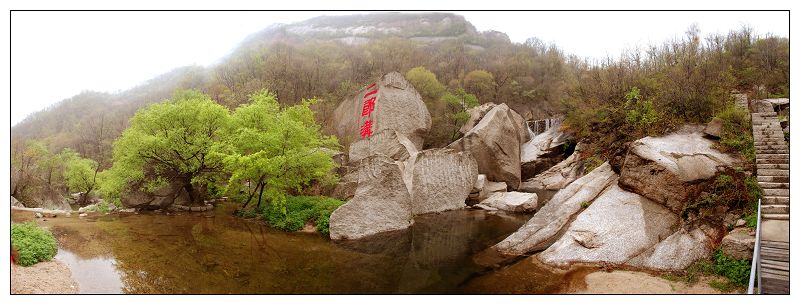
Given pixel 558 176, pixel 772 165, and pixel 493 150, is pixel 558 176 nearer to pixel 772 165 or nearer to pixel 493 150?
pixel 493 150

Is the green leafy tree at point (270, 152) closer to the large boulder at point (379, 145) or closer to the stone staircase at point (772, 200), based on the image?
the large boulder at point (379, 145)

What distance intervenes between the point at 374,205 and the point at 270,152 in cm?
513

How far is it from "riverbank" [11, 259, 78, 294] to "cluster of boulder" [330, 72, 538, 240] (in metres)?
7.13

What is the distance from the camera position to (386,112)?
27.1 meters

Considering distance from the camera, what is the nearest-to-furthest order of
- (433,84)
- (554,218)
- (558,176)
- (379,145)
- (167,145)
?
(554,218), (167,145), (379,145), (558,176), (433,84)

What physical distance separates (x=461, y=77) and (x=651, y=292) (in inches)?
1605

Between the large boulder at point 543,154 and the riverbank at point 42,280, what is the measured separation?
82.4 feet

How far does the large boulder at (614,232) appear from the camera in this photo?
35.6 feet

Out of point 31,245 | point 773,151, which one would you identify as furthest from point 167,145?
point 773,151

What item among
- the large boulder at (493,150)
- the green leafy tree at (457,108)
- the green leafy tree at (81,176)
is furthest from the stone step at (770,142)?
the green leafy tree at (81,176)

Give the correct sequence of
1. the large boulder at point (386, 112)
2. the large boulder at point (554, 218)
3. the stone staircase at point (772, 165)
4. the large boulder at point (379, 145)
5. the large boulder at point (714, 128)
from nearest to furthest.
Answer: the stone staircase at point (772, 165)
the large boulder at point (554, 218)
the large boulder at point (714, 128)
the large boulder at point (379, 145)
the large boulder at point (386, 112)

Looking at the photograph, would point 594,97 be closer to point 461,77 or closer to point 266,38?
point 461,77

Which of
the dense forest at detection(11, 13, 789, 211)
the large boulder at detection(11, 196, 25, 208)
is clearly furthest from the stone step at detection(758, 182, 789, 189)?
the large boulder at detection(11, 196, 25, 208)

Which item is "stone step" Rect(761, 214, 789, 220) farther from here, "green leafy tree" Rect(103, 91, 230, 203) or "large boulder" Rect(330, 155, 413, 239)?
"green leafy tree" Rect(103, 91, 230, 203)
